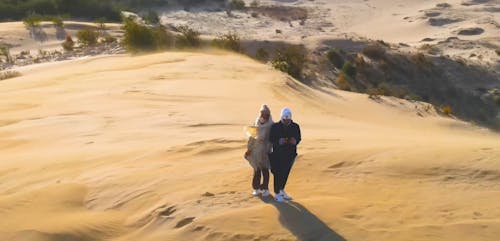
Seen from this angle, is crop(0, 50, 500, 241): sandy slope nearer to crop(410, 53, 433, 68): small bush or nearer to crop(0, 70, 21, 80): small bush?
crop(0, 70, 21, 80): small bush

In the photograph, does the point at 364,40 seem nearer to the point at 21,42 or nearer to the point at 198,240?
the point at 21,42

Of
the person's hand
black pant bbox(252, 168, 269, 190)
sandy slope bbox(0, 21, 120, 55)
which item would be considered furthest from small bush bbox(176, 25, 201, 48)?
the person's hand

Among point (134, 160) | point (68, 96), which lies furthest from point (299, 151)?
point (68, 96)

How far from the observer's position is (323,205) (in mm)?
7379

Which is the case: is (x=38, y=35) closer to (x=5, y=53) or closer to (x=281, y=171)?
(x=5, y=53)

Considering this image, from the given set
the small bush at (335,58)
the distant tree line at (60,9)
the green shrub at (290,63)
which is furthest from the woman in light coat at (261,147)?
the distant tree line at (60,9)

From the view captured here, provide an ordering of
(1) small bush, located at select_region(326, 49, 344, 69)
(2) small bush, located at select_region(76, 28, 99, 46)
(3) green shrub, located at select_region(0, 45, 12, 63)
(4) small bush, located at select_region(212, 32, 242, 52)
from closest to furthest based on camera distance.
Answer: (3) green shrub, located at select_region(0, 45, 12, 63) → (4) small bush, located at select_region(212, 32, 242, 52) → (2) small bush, located at select_region(76, 28, 99, 46) → (1) small bush, located at select_region(326, 49, 344, 69)

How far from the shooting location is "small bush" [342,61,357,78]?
27.8 meters

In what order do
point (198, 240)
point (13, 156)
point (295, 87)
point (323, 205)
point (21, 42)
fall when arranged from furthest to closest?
point (21, 42), point (295, 87), point (13, 156), point (323, 205), point (198, 240)

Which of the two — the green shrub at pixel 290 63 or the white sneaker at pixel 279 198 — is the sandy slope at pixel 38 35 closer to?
the green shrub at pixel 290 63

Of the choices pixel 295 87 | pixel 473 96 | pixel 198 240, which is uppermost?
pixel 198 240

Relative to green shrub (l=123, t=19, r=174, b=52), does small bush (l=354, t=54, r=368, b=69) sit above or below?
below

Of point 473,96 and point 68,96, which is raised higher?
point 68,96

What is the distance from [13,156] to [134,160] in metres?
2.10
